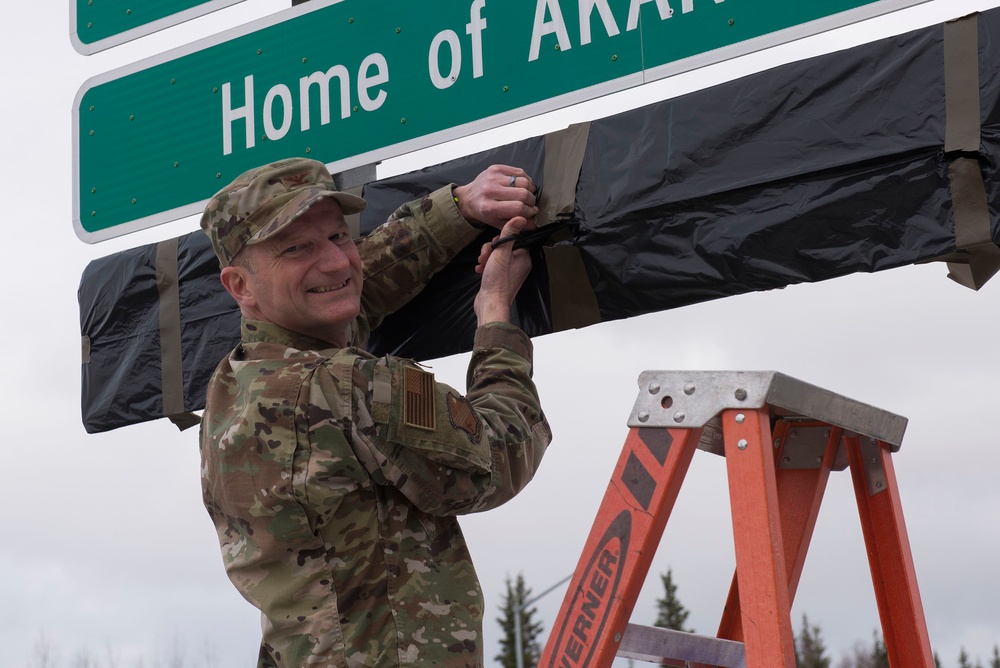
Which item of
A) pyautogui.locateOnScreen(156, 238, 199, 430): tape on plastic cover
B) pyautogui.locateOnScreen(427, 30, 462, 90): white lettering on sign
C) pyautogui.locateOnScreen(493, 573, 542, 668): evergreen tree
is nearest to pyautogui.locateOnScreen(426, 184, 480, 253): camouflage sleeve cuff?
pyautogui.locateOnScreen(427, 30, 462, 90): white lettering on sign

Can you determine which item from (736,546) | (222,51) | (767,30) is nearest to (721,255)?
(767,30)

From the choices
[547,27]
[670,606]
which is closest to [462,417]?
[547,27]

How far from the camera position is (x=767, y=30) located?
112 inches

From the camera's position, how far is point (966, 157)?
256 cm

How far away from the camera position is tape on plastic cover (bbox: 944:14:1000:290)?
255 centimetres

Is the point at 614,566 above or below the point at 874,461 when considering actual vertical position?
below

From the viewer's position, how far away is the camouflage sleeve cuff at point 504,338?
3055 millimetres

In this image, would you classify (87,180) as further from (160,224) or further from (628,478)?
(628,478)

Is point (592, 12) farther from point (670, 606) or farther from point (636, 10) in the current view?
point (670, 606)

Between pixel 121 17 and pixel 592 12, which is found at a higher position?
pixel 121 17

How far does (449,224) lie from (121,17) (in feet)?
4.71

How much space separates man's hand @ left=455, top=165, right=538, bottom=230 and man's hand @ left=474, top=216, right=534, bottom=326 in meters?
0.03

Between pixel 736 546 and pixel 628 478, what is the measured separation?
0.88 feet

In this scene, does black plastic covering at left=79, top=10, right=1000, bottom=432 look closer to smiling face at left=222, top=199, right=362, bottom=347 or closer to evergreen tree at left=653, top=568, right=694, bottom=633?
smiling face at left=222, top=199, right=362, bottom=347
